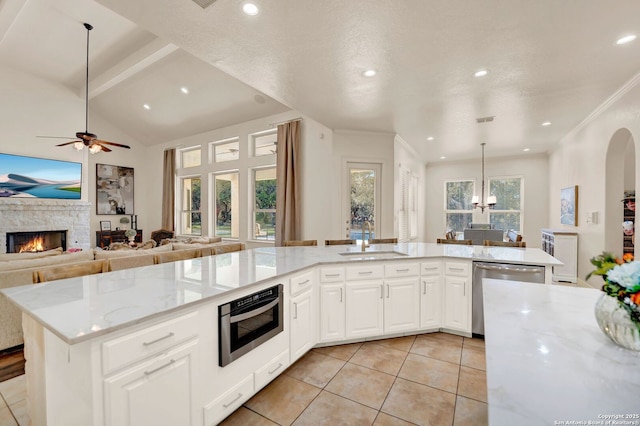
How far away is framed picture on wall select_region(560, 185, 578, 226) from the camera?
514 cm

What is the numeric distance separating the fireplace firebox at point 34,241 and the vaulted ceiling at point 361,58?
3.28 m

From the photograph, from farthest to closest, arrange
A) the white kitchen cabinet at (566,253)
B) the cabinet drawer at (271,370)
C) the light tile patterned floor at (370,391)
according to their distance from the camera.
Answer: the white kitchen cabinet at (566,253) → the cabinet drawer at (271,370) → the light tile patterned floor at (370,391)

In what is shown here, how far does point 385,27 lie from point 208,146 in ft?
18.5

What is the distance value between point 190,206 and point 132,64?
368cm

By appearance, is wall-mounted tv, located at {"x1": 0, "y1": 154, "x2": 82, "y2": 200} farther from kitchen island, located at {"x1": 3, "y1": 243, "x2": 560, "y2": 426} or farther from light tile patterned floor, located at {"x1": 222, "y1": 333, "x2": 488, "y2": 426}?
light tile patterned floor, located at {"x1": 222, "y1": 333, "x2": 488, "y2": 426}

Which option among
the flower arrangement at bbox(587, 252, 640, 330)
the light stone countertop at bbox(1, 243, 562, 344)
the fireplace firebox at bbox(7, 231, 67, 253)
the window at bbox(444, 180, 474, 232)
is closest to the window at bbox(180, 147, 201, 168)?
the fireplace firebox at bbox(7, 231, 67, 253)

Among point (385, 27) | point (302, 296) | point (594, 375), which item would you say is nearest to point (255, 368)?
point (302, 296)

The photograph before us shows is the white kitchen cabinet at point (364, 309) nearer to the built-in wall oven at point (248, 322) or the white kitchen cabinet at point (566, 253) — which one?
the built-in wall oven at point (248, 322)

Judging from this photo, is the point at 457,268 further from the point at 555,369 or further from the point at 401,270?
the point at 555,369

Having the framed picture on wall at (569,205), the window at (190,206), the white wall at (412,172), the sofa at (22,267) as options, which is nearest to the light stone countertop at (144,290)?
the sofa at (22,267)

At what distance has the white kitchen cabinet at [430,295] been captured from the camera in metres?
2.94

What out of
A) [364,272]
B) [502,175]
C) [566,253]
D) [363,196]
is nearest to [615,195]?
[566,253]

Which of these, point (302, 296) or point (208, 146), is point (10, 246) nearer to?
Result: point (208, 146)

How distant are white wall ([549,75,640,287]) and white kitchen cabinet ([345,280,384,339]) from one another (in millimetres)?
3431
